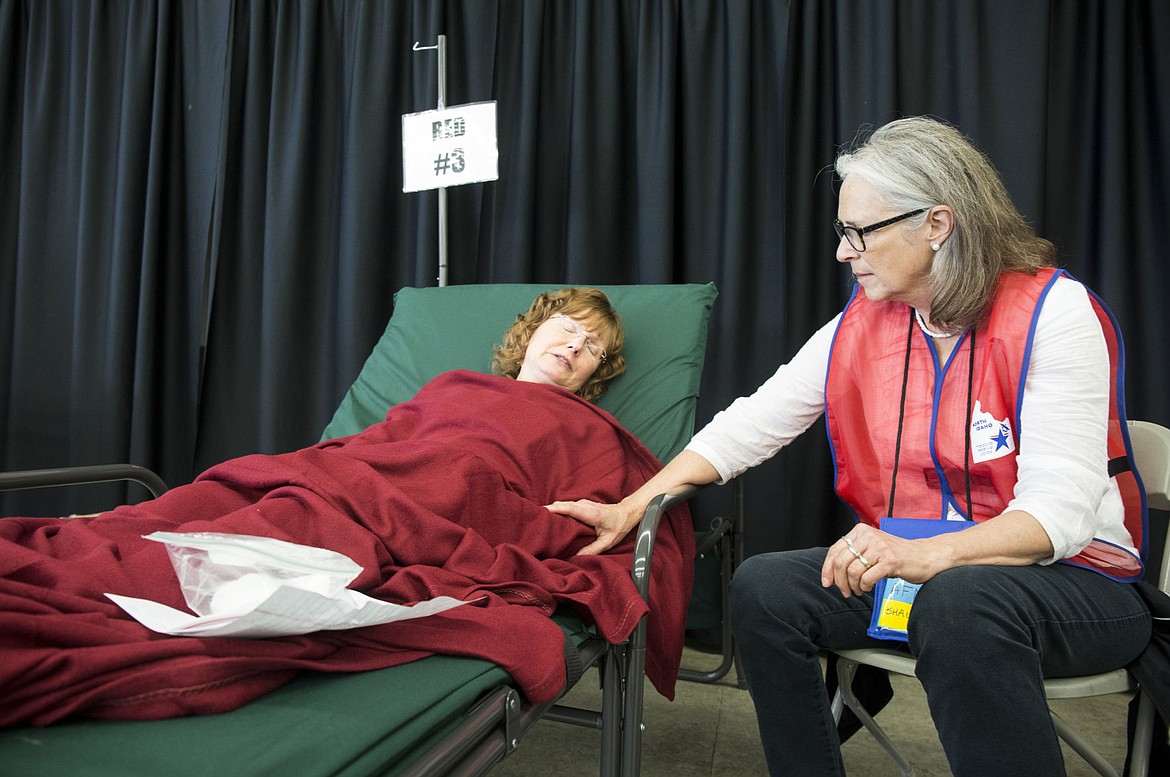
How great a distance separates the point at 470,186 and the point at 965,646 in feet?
7.14

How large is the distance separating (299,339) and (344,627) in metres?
2.24

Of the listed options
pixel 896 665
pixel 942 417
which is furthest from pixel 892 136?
pixel 896 665

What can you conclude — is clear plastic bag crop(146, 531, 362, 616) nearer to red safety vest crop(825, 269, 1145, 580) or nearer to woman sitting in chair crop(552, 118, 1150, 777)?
woman sitting in chair crop(552, 118, 1150, 777)

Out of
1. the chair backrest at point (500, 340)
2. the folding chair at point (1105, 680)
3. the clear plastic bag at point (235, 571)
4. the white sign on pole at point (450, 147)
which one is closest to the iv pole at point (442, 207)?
the white sign on pole at point (450, 147)

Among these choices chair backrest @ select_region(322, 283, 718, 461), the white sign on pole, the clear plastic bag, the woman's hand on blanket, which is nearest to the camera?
the clear plastic bag

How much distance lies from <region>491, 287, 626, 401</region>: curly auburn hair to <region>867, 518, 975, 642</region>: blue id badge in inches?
33.3

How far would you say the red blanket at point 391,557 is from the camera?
2.51 ft

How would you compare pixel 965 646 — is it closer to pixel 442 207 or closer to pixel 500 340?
pixel 500 340

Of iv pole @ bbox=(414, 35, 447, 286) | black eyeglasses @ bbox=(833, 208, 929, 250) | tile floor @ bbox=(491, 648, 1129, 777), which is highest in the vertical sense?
iv pole @ bbox=(414, 35, 447, 286)

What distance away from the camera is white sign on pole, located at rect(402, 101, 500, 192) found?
2479 millimetres

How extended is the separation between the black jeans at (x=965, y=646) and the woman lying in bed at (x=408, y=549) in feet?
0.62

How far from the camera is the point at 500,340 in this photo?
2141 mm

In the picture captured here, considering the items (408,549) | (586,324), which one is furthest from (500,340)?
(408,549)

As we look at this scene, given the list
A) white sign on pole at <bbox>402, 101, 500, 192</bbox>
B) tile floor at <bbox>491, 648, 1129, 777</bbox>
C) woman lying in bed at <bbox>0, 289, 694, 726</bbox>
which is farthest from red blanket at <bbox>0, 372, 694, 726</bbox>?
white sign on pole at <bbox>402, 101, 500, 192</bbox>
